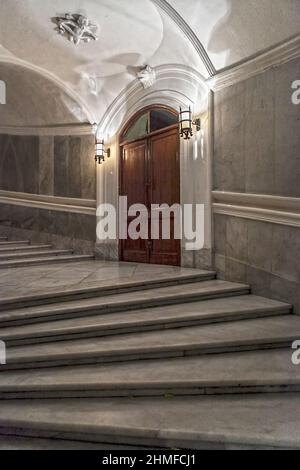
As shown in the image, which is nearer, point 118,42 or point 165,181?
point 118,42

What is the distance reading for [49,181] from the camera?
6598mm

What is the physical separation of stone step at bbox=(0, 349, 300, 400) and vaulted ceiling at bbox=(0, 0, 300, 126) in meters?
3.17

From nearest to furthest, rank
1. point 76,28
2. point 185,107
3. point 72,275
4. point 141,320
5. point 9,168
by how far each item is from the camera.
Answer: point 141,320 → point 76,28 → point 72,275 → point 185,107 → point 9,168

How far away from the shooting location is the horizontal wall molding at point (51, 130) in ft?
20.0

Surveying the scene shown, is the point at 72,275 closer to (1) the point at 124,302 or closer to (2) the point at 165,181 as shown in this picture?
(1) the point at 124,302

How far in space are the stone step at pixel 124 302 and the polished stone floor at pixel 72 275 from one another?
310 mm

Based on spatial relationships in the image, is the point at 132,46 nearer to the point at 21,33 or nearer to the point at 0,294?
the point at 21,33

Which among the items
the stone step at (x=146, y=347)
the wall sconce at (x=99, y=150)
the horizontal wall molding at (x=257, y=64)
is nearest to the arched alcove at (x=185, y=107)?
the horizontal wall molding at (x=257, y=64)

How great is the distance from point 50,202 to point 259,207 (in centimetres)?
441

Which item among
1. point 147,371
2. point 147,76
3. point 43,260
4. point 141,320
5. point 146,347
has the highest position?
point 147,76

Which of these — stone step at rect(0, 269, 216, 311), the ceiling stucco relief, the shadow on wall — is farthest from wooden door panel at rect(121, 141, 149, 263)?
the shadow on wall

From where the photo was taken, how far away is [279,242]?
3467mm

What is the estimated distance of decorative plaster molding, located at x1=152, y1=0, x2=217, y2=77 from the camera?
3758mm

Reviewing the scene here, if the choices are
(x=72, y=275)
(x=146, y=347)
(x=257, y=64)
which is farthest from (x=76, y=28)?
(x=146, y=347)
